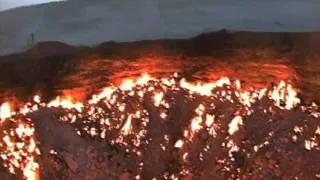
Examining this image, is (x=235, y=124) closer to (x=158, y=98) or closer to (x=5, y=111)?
(x=158, y=98)

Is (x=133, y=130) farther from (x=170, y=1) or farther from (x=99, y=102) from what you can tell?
(x=170, y=1)

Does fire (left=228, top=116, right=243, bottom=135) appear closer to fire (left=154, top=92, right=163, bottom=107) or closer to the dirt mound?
fire (left=154, top=92, right=163, bottom=107)

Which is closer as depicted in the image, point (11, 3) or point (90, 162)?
point (90, 162)

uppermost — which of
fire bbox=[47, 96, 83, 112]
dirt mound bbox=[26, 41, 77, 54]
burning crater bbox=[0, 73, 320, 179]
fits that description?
dirt mound bbox=[26, 41, 77, 54]

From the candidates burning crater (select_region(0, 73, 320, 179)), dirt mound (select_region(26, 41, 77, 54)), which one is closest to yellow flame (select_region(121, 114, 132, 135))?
burning crater (select_region(0, 73, 320, 179))

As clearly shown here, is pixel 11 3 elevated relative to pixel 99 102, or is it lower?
elevated

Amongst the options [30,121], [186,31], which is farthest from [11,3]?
[186,31]

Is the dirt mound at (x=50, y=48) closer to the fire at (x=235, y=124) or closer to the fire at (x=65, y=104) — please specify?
the fire at (x=65, y=104)
